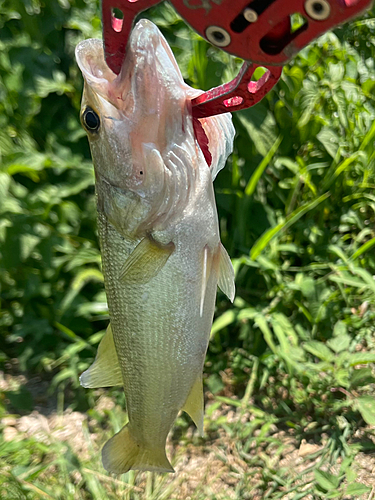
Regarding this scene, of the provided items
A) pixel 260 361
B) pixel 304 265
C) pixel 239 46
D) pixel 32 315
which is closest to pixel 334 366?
pixel 260 361

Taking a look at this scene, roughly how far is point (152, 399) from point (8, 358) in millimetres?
1746

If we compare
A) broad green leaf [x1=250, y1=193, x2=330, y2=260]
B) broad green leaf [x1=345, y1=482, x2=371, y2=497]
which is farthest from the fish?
broad green leaf [x1=250, y1=193, x2=330, y2=260]

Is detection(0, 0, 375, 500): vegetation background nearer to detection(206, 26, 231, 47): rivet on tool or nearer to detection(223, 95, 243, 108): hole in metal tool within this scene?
detection(223, 95, 243, 108): hole in metal tool

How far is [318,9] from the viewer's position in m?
0.57

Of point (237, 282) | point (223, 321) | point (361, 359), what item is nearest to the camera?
point (361, 359)

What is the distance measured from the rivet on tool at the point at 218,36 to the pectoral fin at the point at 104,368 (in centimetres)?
79

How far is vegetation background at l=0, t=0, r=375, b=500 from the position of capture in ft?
6.83

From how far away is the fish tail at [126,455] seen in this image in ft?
4.34

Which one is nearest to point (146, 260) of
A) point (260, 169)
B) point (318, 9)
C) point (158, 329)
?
point (158, 329)

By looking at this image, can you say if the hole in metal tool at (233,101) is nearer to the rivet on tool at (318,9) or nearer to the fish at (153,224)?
the fish at (153,224)

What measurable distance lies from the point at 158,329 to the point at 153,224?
270 millimetres

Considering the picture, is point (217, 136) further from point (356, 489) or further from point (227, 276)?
point (356, 489)

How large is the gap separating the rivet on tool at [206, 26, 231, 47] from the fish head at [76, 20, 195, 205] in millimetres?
208

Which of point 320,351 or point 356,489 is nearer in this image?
point 356,489
